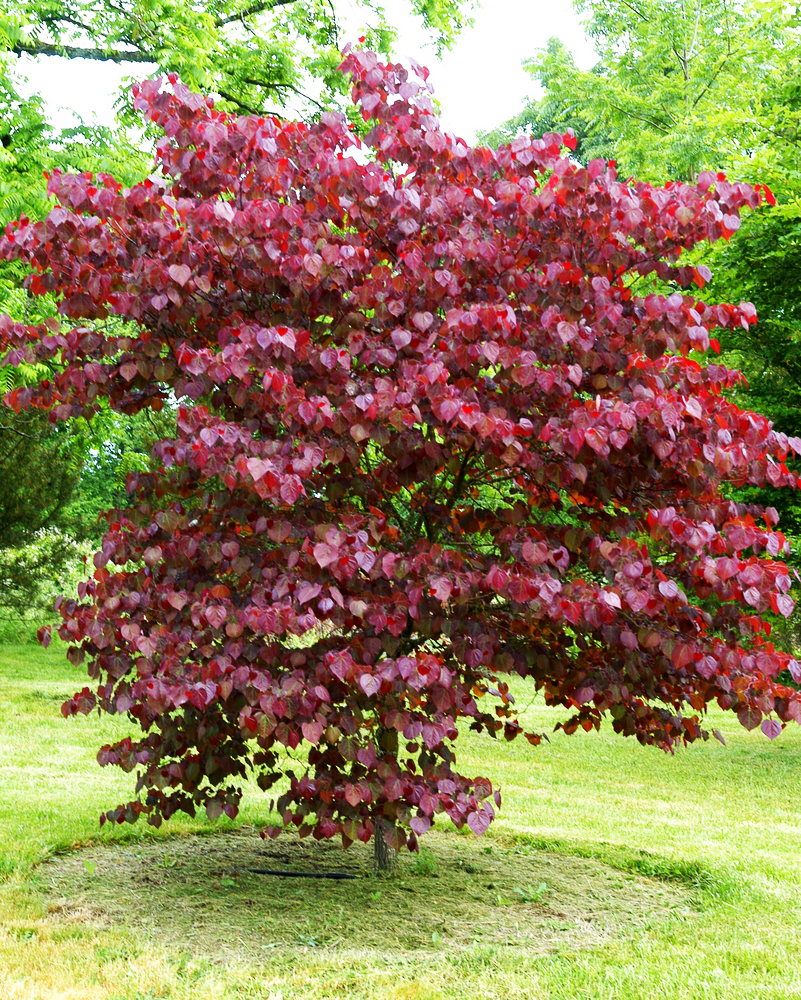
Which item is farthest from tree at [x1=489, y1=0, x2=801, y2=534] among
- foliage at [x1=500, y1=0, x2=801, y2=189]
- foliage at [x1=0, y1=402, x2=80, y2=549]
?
foliage at [x1=0, y1=402, x2=80, y2=549]

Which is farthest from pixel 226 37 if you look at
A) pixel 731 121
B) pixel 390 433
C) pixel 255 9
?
pixel 390 433

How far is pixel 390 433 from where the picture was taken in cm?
370

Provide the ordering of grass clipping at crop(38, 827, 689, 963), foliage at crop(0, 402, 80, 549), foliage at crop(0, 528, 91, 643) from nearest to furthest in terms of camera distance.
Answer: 1. grass clipping at crop(38, 827, 689, 963)
2. foliage at crop(0, 402, 80, 549)
3. foliage at crop(0, 528, 91, 643)

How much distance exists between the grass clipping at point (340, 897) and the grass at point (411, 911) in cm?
1

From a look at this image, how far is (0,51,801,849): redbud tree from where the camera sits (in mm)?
3473

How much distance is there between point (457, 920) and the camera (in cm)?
419

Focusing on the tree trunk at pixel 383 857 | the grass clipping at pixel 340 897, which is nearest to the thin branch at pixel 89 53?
the grass clipping at pixel 340 897

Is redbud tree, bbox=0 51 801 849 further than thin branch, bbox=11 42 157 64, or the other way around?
thin branch, bbox=11 42 157 64

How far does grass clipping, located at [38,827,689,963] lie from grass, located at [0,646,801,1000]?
0.04 feet

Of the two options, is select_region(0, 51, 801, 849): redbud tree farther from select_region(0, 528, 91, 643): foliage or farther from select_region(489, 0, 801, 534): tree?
select_region(0, 528, 91, 643): foliage

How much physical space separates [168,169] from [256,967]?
3121 mm

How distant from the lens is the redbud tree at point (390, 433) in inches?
137

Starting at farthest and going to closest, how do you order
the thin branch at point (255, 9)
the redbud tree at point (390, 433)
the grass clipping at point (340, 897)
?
the thin branch at point (255, 9), the grass clipping at point (340, 897), the redbud tree at point (390, 433)

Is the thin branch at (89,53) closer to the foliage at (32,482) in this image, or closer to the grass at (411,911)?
the foliage at (32,482)
